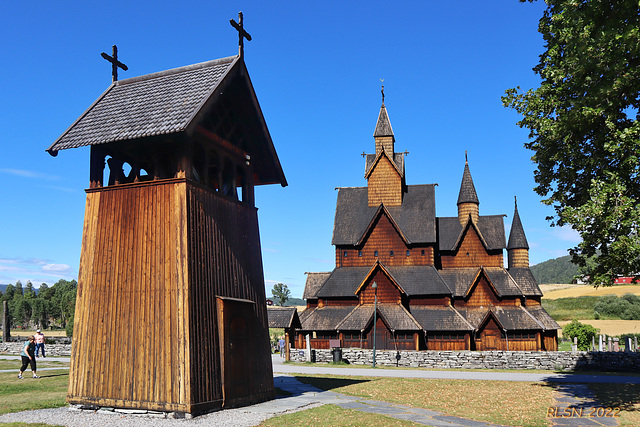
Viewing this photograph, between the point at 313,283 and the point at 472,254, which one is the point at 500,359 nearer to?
the point at 472,254

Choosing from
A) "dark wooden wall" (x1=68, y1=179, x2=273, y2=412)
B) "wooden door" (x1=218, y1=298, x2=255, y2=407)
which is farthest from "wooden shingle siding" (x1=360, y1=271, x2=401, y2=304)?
"dark wooden wall" (x1=68, y1=179, x2=273, y2=412)

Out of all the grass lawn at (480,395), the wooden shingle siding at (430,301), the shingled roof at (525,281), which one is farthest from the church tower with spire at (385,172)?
A: the grass lawn at (480,395)

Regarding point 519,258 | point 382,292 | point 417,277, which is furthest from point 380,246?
point 519,258

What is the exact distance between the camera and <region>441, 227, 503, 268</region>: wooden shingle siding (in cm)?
4425

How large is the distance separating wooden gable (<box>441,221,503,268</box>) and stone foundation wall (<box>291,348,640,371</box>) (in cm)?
1419

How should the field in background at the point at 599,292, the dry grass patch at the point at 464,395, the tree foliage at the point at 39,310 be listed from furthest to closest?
the tree foliage at the point at 39,310
the field in background at the point at 599,292
the dry grass patch at the point at 464,395

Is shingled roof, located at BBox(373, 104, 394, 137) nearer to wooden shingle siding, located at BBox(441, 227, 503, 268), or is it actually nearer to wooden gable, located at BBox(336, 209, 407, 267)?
wooden gable, located at BBox(336, 209, 407, 267)

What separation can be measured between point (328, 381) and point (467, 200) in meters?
28.6

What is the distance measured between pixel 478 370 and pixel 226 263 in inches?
799

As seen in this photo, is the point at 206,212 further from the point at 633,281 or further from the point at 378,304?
the point at 378,304

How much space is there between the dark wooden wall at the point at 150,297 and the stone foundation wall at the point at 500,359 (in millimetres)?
19499

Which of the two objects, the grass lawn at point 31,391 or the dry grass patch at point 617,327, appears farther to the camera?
the dry grass patch at point 617,327

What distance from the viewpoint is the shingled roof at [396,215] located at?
43.3 metres

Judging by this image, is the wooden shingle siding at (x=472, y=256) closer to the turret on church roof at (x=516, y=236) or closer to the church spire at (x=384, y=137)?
the turret on church roof at (x=516, y=236)
